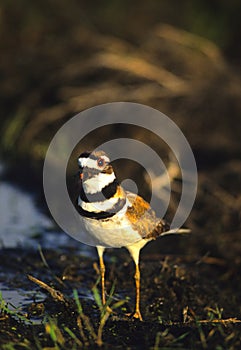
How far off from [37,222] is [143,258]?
1.34 meters

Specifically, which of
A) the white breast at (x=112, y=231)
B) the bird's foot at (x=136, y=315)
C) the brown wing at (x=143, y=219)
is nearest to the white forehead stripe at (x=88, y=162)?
the white breast at (x=112, y=231)

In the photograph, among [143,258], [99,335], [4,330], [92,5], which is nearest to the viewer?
[99,335]

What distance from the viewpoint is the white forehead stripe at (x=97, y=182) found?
4.55 meters

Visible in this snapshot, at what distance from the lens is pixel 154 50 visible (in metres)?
9.39

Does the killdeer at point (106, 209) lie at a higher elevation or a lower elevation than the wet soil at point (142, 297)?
higher

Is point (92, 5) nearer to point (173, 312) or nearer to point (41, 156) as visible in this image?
point (41, 156)

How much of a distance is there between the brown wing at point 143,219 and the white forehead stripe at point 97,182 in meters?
0.32

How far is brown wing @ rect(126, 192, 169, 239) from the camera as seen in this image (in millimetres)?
4887

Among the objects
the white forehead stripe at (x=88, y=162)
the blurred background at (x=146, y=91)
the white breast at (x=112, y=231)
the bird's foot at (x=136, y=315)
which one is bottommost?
the bird's foot at (x=136, y=315)

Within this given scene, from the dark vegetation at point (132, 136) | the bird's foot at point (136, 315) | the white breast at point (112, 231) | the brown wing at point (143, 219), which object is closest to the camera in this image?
the dark vegetation at point (132, 136)

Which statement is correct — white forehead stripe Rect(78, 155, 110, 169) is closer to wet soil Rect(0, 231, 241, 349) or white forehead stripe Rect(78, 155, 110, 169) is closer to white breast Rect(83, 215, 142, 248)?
white breast Rect(83, 215, 142, 248)

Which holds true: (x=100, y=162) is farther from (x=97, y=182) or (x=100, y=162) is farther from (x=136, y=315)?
(x=136, y=315)

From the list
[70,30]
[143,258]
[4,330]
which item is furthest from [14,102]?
[4,330]

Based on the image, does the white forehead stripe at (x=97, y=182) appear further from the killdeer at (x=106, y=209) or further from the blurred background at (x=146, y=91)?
the blurred background at (x=146, y=91)
